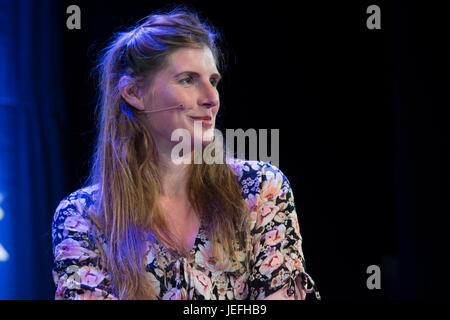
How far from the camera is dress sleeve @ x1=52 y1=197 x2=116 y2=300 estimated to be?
60.6 inches

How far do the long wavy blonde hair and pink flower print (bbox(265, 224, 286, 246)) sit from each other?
72 millimetres

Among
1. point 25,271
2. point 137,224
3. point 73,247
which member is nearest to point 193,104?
point 137,224

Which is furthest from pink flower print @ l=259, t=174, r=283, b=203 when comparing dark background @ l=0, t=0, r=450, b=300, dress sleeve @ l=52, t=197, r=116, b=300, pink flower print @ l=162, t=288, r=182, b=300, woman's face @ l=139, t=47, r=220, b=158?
dark background @ l=0, t=0, r=450, b=300

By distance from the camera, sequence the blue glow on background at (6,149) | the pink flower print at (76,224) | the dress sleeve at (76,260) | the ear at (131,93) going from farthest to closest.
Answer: the blue glow on background at (6,149) < the ear at (131,93) < the pink flower print at (76,224) < the dress sleeve at (76,260)

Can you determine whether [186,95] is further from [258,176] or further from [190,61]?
[258,176]

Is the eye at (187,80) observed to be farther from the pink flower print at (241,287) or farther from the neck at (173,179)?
the pink flower print at (241,287)

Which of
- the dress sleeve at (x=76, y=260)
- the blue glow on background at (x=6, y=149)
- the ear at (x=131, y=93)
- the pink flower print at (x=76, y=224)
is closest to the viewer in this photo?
the dress sleeve at (x=76, y=260)

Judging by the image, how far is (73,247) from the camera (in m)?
1.60

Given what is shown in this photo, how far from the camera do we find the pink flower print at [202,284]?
1.58 meters

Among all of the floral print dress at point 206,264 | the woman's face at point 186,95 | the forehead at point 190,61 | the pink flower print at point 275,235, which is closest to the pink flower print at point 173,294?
the floral print dress at point 206,264

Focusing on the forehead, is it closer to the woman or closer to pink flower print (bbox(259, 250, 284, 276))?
the woman

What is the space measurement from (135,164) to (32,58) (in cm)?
97
